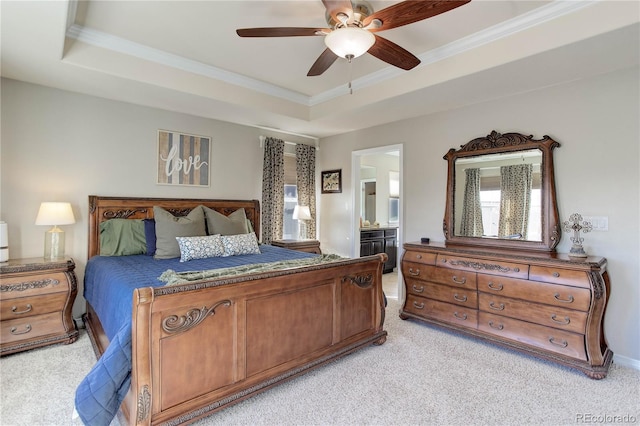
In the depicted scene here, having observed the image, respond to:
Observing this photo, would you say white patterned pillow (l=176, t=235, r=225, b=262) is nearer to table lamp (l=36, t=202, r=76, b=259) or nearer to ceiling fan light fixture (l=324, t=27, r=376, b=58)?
table lamp (l=36, t=202, r=76, b=259)

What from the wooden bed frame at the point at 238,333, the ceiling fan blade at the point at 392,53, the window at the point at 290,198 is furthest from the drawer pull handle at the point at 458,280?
the window at the point at 290,198

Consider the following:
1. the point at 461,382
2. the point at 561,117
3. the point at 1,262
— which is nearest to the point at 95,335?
the point at 1,262

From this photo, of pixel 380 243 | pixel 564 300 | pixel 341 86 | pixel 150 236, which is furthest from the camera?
→ pixel 380 243

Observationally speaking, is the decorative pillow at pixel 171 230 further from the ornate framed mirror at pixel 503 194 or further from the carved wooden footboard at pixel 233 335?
the ornate framed mirror at pixel 503 194

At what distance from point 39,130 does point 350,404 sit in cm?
381

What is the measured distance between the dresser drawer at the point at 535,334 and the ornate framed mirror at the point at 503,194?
2.45 ft

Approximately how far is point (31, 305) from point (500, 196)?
15.0ft

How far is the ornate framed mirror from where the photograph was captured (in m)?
3.10

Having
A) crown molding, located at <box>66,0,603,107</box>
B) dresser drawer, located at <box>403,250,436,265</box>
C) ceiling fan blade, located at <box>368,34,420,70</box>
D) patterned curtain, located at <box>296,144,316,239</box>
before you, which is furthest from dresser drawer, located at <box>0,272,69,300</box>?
dresser drawer, located at <box>403,250,436,265</box>

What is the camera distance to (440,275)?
3.43 metres

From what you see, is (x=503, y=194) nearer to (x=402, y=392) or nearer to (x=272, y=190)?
(x=402, y=392)

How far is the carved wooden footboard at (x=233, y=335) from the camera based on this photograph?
1.75m

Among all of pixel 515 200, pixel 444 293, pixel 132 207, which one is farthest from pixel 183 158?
pixel 515 200

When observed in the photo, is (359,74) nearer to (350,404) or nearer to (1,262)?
(350,404)
